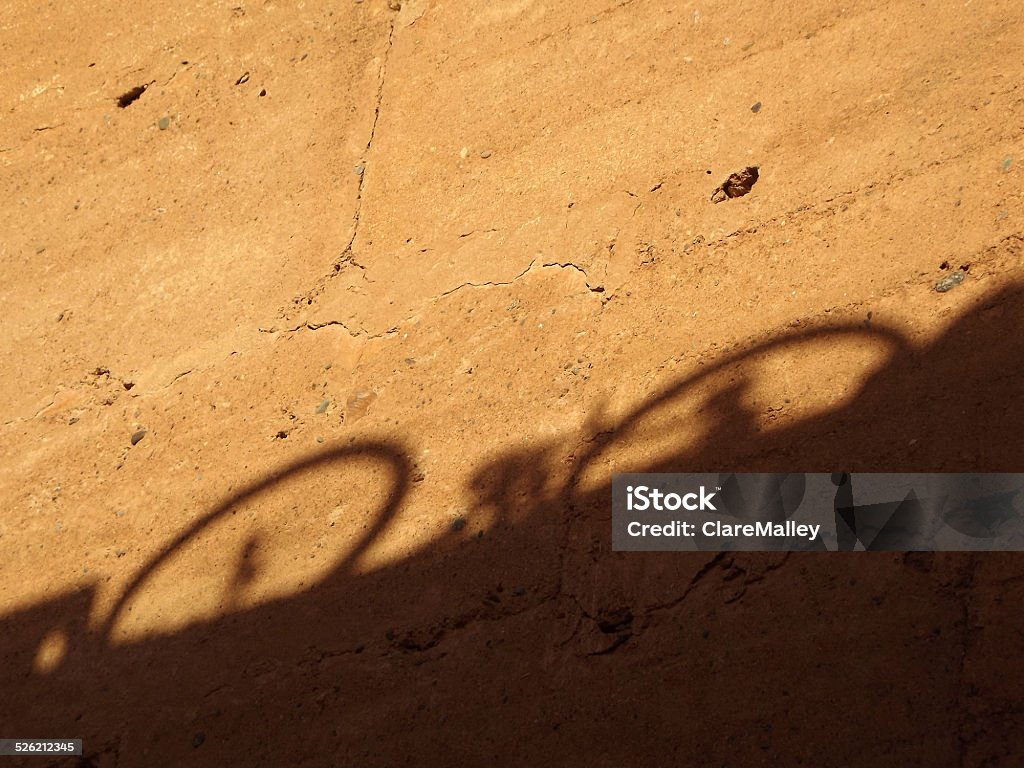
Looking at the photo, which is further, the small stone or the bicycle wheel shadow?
the small stone

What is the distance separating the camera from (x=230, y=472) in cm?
296

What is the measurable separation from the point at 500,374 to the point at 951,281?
1237 millimetres

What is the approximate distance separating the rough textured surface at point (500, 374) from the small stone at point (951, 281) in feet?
0.07

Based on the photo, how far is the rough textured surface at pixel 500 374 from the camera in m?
2.08

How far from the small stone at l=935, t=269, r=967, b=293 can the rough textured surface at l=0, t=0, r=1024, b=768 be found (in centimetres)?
2

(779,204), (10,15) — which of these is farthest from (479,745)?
(10,15)

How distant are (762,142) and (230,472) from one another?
1931 mm

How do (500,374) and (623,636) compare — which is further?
(500,374)

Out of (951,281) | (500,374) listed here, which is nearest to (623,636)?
(500,374)

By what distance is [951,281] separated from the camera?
2252 millimetres

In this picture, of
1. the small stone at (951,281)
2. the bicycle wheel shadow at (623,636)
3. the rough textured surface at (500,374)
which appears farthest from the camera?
the small stone at (951,281)

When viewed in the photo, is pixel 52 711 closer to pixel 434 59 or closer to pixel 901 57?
pixel 434 59

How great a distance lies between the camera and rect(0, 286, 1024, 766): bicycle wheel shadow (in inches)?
75.1

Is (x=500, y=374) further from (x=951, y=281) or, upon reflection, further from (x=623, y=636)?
(x=951, y=281)
